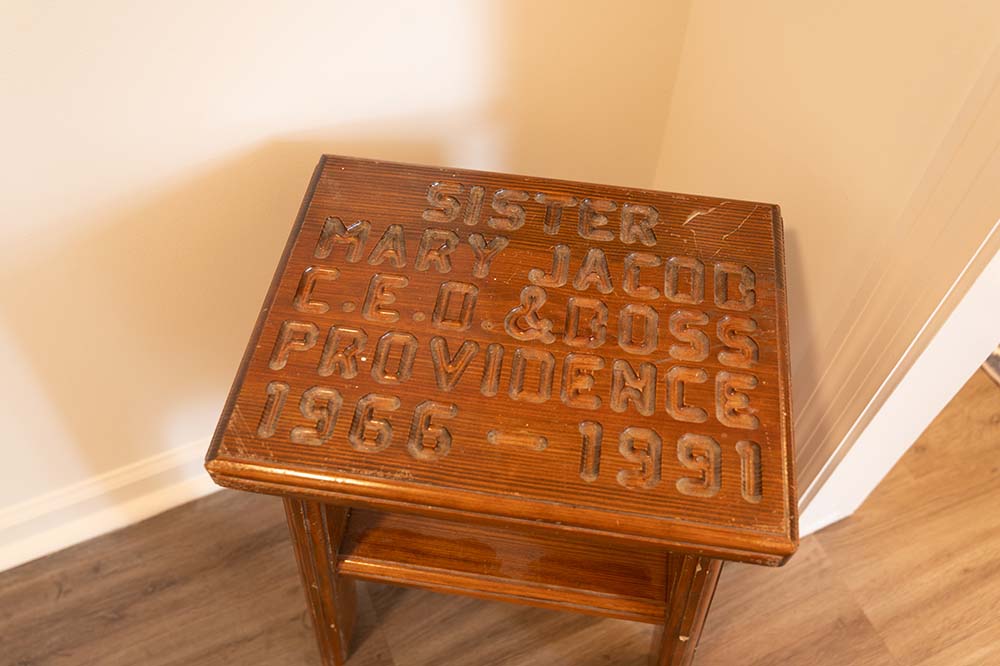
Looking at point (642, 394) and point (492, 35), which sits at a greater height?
point (492, 35)

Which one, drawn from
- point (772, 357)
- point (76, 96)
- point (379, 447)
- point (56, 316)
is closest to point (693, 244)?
point (772, 357)

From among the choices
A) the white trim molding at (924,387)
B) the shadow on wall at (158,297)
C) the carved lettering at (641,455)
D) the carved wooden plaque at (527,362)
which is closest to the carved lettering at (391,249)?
the carved wooden plaque at (527,362)

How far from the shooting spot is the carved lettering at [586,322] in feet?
2.83

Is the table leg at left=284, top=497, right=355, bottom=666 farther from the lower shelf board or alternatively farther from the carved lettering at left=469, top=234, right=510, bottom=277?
the carved lettering at left=469, top=234, right=510, bottom=277

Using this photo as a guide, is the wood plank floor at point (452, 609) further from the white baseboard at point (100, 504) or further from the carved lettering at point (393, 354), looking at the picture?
the carved lettering at point (393, 354)

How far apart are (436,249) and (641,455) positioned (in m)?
0.33

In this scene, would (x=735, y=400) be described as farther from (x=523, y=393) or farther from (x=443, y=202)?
(x=443, y=202)

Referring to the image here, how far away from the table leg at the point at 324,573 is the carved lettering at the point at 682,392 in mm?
374

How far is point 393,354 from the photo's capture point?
2.78ft

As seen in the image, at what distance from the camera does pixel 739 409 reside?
32.1 inches

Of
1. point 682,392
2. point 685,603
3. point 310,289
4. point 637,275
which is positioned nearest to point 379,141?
point 310,289

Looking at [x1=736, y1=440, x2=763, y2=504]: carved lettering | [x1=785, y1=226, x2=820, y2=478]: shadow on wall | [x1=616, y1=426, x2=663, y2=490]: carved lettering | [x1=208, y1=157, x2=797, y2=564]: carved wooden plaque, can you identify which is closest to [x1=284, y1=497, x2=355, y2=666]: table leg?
[x1=208, y1=157, x2=797, y2=564]: carved wooden plaque

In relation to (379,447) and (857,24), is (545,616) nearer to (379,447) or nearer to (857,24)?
(379,447)

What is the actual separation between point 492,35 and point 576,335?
16.9 inches
